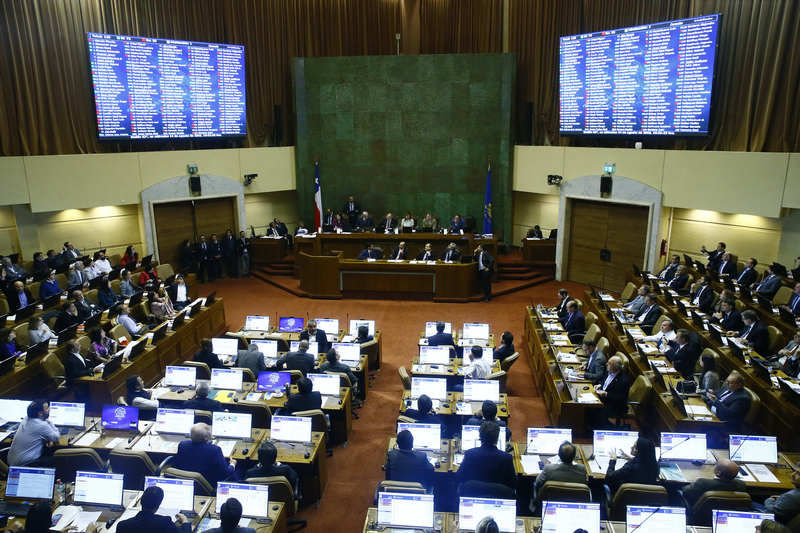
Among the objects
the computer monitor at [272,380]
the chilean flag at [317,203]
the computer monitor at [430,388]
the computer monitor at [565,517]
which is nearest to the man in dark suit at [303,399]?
the computer monitor at [272,380]

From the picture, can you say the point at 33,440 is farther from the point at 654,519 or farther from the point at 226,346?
the point at 654,519

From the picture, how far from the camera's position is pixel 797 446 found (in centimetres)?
722

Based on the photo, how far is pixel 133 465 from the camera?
20.7 ft

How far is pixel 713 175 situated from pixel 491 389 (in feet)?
30.7

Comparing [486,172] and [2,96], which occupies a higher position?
[2,96]

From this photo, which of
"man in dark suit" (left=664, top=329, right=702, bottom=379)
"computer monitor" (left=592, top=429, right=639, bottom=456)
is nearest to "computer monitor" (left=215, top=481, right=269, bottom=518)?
"computer monitor" (left=592, top=429, right=639, bottom=456)

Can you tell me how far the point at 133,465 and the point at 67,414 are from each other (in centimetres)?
166

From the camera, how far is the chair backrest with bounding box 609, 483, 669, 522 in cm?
557

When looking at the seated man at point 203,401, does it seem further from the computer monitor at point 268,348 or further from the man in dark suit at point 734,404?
the man in dark suit at point 734,404

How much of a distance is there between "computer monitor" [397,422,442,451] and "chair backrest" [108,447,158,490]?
2870mm

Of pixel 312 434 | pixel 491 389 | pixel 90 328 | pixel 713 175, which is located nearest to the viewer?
pixel 312 434

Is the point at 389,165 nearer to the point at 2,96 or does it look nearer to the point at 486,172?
the point at 486,172

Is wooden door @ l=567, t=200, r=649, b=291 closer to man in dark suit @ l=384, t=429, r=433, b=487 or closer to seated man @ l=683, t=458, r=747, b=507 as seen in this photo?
seated man @ l=683, t=458, r=747, b=507

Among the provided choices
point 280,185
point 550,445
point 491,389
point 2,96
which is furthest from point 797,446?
point 2,96
